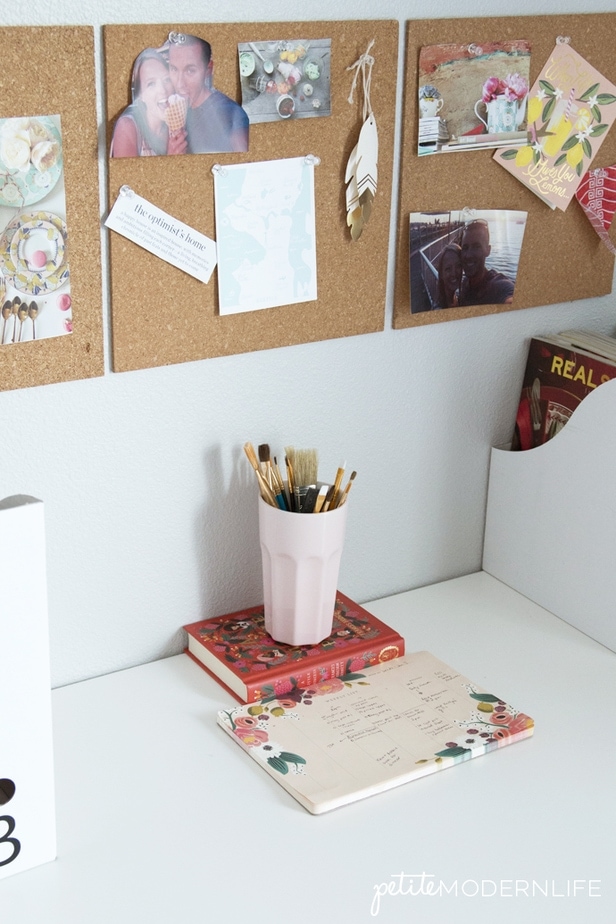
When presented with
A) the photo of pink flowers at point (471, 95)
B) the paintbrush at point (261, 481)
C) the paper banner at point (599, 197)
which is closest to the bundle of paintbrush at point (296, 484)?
the paintbrush at point (261, 481)

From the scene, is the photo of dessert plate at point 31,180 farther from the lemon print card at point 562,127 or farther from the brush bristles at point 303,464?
the lemon print card at point 562,127

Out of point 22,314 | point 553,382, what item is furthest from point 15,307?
point 553,382

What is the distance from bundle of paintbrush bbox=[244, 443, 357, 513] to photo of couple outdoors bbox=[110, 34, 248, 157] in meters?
0.29

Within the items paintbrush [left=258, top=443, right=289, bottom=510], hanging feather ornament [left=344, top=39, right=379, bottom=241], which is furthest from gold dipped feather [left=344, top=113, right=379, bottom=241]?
paintbrush [left=258, top=443, right=289, bottom=510]

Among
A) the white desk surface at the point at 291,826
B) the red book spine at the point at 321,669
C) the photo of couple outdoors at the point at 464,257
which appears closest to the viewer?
the white desk surface at the point at 291,826

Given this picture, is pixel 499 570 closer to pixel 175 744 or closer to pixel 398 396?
pixel 398 396

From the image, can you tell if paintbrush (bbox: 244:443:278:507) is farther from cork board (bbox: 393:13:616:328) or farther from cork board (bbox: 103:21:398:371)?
cork board (bbox: 393:13:616:328)

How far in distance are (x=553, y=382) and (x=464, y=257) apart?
0.17m

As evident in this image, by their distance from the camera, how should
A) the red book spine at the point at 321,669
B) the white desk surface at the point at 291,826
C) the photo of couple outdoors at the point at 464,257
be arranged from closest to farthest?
the white desk surface at the point at 291,826 → the red book spine at the point at 321,669 → the photo of couple outdoors at the point at 464,257

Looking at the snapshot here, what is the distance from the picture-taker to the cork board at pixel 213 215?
0.96m

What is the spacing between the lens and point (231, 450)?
3.62 ft

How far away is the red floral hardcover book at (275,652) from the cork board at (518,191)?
325mm

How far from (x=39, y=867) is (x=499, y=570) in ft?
2.17

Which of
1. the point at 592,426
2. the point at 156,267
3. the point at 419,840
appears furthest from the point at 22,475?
the point at 592,426
